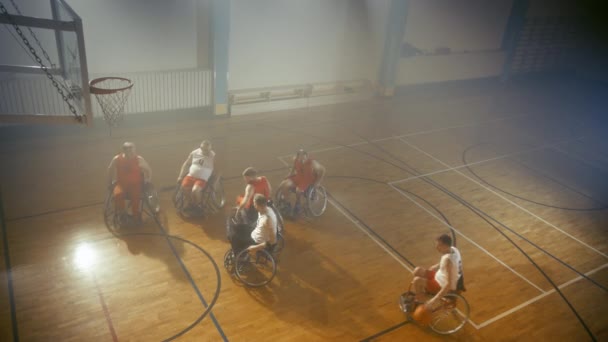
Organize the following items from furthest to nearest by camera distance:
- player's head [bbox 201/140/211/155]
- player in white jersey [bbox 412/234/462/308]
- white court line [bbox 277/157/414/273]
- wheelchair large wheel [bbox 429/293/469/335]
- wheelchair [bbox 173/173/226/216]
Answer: wheelchair [bbox 173/173/226/216]
player's head [bbox 201/140/211/155]
white court line [bbox 277/157/414/273]
wheelchair large wheel [bbox 429/293/469/335]
player in white jersey [bbox 412/234/462/308]

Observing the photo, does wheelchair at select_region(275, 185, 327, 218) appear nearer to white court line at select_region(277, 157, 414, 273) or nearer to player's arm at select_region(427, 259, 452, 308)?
white court line at select_region(277, 157, 414, 273)

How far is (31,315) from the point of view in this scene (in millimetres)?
5230

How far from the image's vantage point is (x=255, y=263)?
20.5 feet

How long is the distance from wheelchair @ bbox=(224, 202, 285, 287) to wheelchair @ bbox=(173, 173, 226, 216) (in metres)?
0.92

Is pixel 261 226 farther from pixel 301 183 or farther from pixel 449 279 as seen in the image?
pixel 449 279

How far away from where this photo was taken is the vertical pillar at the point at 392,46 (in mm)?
12758

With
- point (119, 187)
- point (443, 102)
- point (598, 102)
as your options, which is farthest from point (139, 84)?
point (598, 102)

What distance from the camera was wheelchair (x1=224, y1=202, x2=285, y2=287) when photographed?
593 cm

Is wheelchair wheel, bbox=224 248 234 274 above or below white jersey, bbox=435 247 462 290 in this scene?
below

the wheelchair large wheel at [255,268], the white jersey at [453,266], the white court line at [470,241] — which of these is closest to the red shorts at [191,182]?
the wheelchair large wheel at [255,268]

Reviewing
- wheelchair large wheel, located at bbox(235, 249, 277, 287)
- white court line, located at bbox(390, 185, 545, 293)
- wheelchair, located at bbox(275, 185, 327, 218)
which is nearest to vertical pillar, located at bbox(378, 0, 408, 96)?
white court line, located at bbox(390, 185, 545, 293)

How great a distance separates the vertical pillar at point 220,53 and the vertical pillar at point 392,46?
4.86 meters

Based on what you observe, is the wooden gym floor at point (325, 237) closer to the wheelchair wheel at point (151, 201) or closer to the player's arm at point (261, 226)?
the wheelchair wheel at point (151, 201)

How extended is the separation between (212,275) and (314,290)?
52.2 inches
